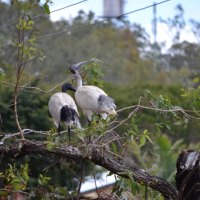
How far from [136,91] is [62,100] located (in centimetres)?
1970

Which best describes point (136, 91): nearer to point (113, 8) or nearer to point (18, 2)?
point (113, 8)

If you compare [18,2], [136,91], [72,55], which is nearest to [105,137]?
[18,2]

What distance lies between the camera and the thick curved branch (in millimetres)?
4160

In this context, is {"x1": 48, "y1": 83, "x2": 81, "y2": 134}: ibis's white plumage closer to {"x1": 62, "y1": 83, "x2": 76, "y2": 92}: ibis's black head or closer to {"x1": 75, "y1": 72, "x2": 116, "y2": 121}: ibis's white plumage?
{"x1": 75, "y1": 72, "x2": 116, "y2": 121}: ibis's white plumage

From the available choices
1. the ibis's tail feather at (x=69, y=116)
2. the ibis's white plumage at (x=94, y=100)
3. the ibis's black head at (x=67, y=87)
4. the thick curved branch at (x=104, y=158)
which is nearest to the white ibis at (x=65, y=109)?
the ibis's tail feather at (x=69, y=116)

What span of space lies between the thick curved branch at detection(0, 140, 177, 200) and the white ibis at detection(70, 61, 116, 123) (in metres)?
0.62

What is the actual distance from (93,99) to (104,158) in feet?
2.36

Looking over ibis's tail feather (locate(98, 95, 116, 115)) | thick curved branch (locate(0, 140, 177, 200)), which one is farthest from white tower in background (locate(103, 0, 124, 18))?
thick curved branch (locate(0, 140, 177, 200))

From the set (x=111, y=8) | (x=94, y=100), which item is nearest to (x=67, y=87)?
(x=94, y=100)

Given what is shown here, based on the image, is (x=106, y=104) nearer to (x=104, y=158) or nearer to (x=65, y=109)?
(x=65, y=109)

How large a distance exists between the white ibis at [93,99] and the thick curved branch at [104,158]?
2.03ft

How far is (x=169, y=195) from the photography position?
4.24m

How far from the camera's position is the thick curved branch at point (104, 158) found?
4160 mm

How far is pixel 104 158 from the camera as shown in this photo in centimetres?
420
